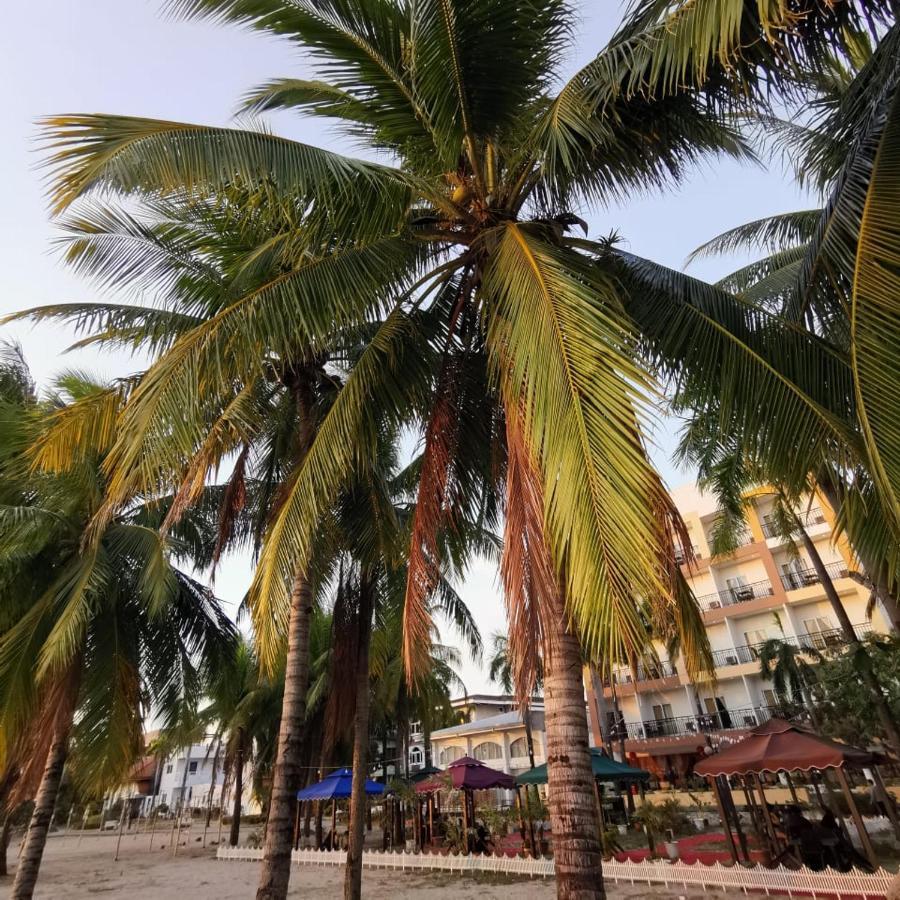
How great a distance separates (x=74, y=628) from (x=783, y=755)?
10.6 meters

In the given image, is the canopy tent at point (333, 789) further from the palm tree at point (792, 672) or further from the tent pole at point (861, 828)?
the palm tree at point (792, 672)

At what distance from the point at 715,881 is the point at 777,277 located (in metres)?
9.36

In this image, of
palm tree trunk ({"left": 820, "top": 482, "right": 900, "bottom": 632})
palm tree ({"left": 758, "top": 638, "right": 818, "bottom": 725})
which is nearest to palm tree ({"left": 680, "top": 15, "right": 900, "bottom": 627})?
palm tree trunk ({"left": 820, "top": 482, "right": 900, "bottom": 632})

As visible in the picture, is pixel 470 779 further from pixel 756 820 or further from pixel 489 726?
pixel 489 726

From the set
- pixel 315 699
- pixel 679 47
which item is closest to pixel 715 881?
pixel 679 47

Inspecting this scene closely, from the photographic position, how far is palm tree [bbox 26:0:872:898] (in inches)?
136

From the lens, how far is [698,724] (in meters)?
27.2

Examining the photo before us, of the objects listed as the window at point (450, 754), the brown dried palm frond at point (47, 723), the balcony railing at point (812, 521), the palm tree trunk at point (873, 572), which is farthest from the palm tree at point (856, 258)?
the window at point (450, 754)

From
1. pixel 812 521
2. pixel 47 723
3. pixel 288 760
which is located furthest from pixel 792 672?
pixel 47 723

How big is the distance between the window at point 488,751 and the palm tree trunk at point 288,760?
30611 millimetres

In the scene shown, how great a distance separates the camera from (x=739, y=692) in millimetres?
27188

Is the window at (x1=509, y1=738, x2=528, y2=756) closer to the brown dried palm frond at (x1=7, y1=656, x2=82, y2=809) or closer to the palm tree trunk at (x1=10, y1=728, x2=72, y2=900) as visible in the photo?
the palm tree trunk at (x1=10, y1=728, x2=72, y2=900)

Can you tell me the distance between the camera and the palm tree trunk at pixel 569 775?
376cm

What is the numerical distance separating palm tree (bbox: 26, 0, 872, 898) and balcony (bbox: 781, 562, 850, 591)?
25.8 metres
